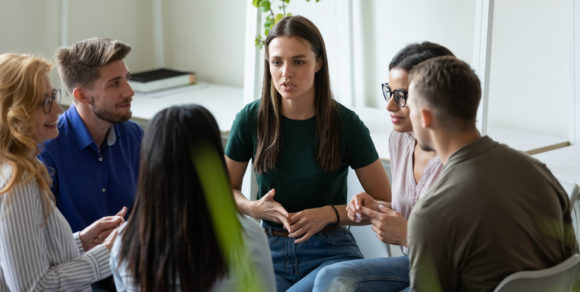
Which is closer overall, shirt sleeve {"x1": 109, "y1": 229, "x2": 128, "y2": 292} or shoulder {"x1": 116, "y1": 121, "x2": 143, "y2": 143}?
shirt sleeve {"x1": 109, "y1": 229, "x2": 128, "y2": 292}

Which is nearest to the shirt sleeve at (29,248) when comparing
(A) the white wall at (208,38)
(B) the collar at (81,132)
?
(B) the collar at (81,132)

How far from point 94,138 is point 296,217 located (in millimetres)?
621

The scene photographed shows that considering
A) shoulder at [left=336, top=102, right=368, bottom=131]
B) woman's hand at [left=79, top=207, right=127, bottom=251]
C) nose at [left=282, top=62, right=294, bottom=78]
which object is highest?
nose at [left=282, top=62, right=294, bottom=78]

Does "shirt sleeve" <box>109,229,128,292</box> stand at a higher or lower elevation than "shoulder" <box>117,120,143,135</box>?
lower

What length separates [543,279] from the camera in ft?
4.12

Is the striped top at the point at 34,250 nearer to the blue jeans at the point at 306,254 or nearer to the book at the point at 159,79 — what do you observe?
the blue jeans at the point at 306,254

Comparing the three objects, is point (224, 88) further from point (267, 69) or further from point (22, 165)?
point (22, 165)

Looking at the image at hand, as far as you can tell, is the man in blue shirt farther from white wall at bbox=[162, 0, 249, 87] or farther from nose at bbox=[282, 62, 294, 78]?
white wall at bbox=[162, 0, 249, 87]

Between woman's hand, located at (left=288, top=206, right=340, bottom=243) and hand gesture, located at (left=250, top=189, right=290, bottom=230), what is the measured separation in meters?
0.03

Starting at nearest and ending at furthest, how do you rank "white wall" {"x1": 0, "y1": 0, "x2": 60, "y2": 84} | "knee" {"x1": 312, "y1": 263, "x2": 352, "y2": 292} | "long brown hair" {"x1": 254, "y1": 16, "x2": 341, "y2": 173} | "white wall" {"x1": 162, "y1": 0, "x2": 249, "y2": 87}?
"knee" {"x1": 312, "y1": 263, "x2": 352, "y2": 292}
"long brown hair" {"x1": 254, "y1": 16, "x2": 341, "y2": 173}
"white wall" {"x1": 0, "y1": 0, "x2": 60, "y2": 84}
"white wall" {"x1": 162, "y1": 0, "x2": 249, "y2": 87}

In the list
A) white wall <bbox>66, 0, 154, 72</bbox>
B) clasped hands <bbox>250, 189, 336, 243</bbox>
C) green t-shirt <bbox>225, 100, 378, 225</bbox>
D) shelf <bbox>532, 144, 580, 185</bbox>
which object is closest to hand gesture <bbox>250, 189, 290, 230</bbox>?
clasped hands <bbox>250, 189, 336, 243</bbox>

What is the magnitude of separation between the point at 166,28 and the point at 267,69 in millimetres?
1982

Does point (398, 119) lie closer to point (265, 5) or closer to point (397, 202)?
point (397, 202)

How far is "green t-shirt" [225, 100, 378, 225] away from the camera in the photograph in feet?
6.50
